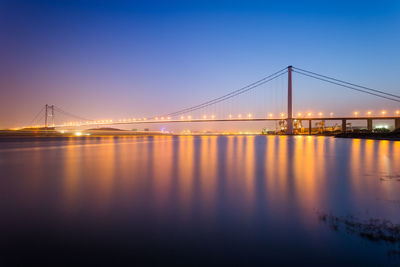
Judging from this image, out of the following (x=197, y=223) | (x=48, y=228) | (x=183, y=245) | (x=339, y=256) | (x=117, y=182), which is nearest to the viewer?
(x=339, y=256)

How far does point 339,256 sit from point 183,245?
4.35 feet

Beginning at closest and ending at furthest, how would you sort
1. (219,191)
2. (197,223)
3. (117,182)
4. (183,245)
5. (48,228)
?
(183,245) → (48,228) → (197,223) → (219,191) → (117,182)

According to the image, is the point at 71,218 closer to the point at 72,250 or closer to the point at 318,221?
the point at 72,250

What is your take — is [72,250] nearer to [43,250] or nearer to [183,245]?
[43,250]

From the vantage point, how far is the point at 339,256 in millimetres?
1888

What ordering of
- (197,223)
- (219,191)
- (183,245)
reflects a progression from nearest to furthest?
(183,245), (197,223), (219,191)

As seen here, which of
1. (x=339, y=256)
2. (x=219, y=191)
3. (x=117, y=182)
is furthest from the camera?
(x=117, y=182)

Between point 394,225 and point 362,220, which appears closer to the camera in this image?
point 394,225

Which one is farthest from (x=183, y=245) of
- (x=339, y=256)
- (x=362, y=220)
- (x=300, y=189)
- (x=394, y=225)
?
(x=300, y=189)

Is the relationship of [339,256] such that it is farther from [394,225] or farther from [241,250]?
[394,225]

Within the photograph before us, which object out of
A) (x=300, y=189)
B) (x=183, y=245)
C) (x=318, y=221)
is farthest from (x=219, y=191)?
(x=183, y=245)

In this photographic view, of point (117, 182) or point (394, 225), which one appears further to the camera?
point (117, 182)

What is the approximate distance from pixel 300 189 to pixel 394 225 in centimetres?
180

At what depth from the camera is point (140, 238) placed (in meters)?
2.17
